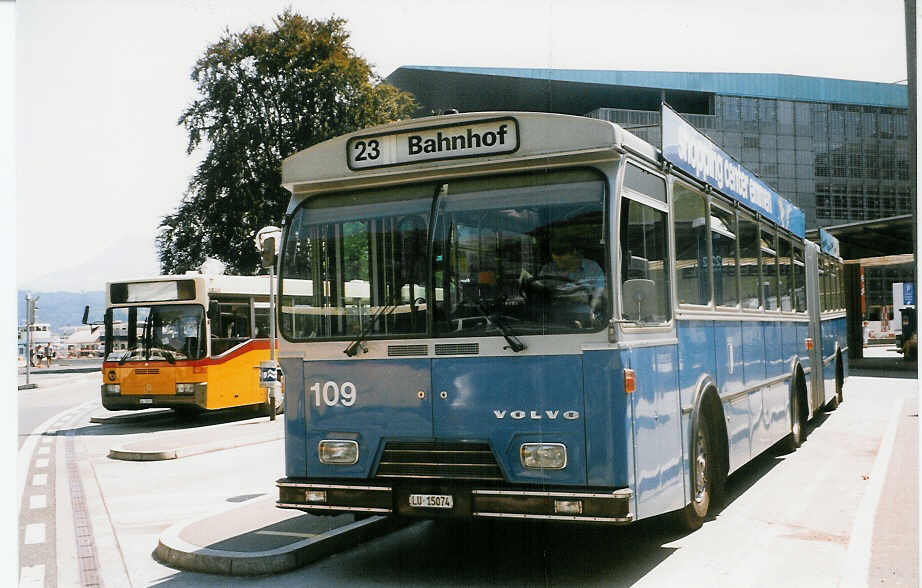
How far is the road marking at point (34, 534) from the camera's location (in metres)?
8.18

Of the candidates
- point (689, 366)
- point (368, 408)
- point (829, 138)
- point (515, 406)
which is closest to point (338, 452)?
point (368, 408)

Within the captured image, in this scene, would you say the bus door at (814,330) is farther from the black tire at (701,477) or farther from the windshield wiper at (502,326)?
the windshield wiper at (502,326)

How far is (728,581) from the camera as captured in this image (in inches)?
242

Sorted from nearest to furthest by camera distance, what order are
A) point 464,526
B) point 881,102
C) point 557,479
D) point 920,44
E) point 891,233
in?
point 557,479, point 920,44, point 464,526, point 881,102, point 891,233

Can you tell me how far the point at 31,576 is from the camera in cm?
696

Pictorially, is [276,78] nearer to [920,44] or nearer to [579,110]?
[920,44]

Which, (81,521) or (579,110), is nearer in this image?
(81,521)

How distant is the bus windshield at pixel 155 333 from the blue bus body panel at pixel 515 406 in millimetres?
12457

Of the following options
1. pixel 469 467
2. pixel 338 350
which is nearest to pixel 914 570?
pixel 469 467

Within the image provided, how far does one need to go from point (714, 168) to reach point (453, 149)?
3189 millimetres

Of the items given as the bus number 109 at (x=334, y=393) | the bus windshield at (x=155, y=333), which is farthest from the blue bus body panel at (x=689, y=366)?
the bus windshield at (x=155, y=333)

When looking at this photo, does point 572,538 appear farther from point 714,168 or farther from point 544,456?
point 714,168

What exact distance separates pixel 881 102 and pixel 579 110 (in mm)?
36801

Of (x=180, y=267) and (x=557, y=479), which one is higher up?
(x=180, y=267)
